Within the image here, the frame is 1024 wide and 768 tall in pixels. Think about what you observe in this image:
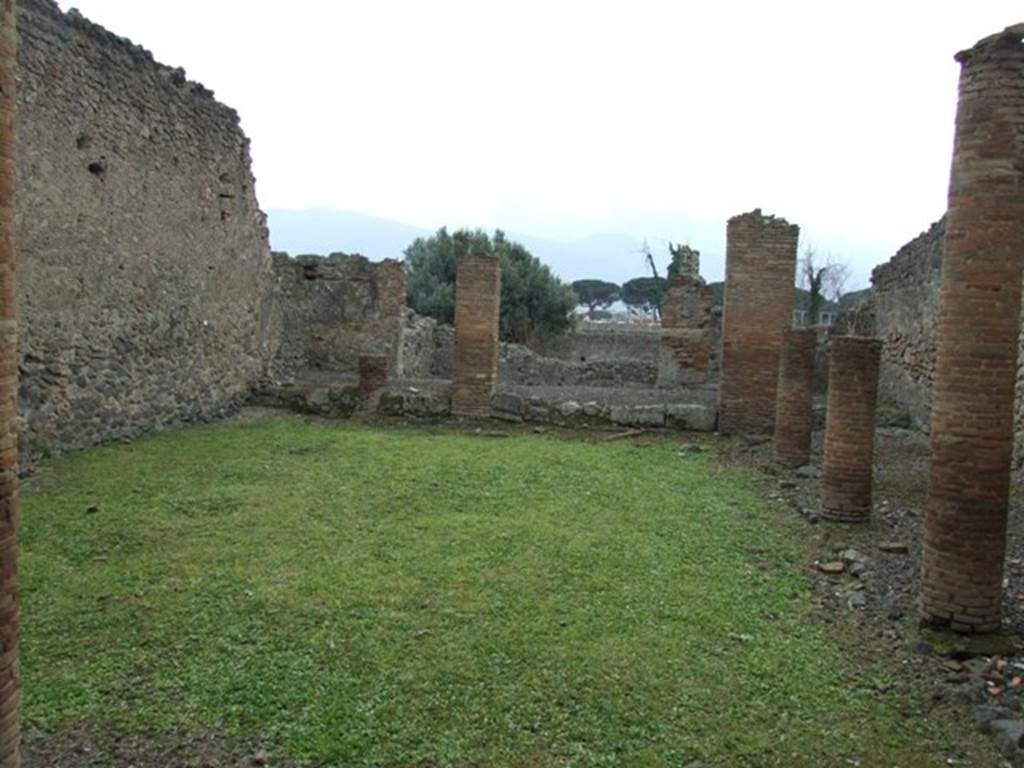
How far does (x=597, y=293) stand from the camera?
2960 inches

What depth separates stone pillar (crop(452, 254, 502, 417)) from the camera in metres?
13.4

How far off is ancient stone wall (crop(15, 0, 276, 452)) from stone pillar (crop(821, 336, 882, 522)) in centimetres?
752

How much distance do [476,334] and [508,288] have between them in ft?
52.4

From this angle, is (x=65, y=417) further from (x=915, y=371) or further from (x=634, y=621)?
(x=915, y=371)

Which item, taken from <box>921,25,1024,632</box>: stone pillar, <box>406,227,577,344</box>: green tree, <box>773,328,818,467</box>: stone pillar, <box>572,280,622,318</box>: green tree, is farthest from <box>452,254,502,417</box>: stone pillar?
<box>572,280,622,318</box>: green tree

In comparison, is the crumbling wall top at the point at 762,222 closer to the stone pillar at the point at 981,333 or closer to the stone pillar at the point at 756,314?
the stone pillar at the point at 756,314

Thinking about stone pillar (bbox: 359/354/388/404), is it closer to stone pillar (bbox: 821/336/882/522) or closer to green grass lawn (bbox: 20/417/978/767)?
green grass lawn (bbox: 20/417/978/767)

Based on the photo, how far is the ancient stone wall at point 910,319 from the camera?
13.3 meters

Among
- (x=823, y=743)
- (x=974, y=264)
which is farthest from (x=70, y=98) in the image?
(x=823, y=743)

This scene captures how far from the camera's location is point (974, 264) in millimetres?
5176

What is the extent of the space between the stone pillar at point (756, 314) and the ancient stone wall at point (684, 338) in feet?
14.0

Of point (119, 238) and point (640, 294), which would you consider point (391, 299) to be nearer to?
point (119, 238)

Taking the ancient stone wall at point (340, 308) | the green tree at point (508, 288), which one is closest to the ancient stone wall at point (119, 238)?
the ancient stone wall at point (340, 308)

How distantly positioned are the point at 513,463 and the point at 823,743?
6371mm
